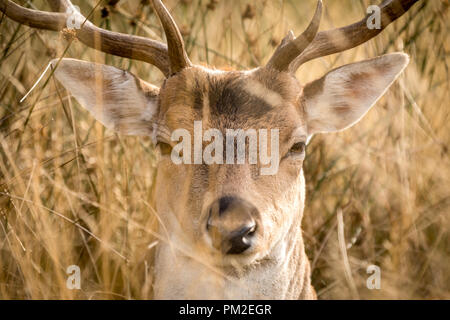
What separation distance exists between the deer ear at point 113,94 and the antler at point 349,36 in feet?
3.02

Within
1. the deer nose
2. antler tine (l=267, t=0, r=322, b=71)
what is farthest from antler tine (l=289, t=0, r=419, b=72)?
the deer nose

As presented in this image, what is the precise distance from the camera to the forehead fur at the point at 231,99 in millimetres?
4113

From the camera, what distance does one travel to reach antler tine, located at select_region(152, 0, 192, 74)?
416 centimetres

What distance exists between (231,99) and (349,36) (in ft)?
2.92

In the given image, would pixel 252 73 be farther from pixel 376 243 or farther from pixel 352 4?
pixel 352 4

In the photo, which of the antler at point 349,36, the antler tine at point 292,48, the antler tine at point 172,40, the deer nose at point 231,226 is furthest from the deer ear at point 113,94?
the deer nose at point 231,226

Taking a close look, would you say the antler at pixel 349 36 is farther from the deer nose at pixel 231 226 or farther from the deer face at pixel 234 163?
the deer nose at pixel 231 226

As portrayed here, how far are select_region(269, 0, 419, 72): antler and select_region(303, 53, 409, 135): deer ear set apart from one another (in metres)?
0.15

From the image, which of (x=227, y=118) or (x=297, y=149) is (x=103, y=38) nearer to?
(x=227, y=118)

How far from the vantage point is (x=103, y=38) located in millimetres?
4480

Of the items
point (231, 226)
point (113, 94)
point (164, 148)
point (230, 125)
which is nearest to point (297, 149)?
point (230, 125)
